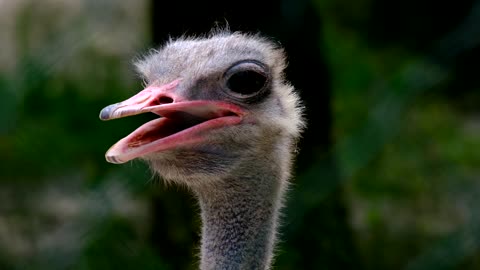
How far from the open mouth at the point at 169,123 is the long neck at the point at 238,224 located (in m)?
0.16

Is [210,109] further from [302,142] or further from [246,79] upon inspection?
[302,142]

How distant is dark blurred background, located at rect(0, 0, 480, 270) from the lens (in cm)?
333

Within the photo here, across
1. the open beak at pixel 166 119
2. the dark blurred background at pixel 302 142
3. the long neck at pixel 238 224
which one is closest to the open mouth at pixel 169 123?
the open beak at pixel 166 119

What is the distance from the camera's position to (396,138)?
4922 millimetres

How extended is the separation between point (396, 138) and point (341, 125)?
410 mm

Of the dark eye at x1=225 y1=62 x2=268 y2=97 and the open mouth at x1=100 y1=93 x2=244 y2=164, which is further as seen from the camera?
the dark eye at x1=225 y1=62 x2=268 y2=97

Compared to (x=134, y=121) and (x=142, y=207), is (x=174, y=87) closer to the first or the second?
(x=134, y=121)

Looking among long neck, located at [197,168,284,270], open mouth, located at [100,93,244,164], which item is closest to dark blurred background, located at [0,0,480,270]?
long neck, located at [197,168,284,270]

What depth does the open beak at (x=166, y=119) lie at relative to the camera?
199cm

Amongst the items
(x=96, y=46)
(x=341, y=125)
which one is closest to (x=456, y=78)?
(x=341, y=125)

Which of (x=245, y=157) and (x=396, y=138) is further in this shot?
(x=396, y=138)

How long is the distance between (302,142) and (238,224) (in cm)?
114

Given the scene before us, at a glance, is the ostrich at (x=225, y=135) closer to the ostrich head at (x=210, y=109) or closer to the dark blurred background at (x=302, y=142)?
the ostrich head at (x=210, y=109)

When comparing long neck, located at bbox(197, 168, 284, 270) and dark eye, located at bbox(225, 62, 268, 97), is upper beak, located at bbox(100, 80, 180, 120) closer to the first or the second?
dark eye, located at bbox(225, 62, 268, 97)
